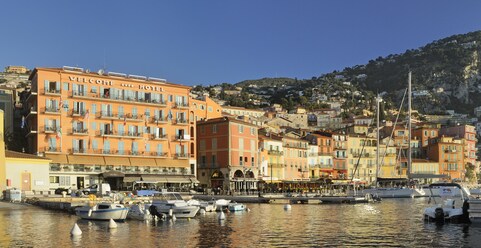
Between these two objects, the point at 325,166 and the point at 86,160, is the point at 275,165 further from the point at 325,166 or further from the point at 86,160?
the point at 86,160

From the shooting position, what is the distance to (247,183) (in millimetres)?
97375

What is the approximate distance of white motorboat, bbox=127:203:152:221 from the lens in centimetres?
4884

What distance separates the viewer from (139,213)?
49344 millimetres

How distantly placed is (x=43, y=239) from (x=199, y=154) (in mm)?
63707

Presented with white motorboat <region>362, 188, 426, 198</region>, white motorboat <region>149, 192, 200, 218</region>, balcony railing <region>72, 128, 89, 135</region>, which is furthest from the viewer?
white motorboat <region>362, 188, 426, 198</region>

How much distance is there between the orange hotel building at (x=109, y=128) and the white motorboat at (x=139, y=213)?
104 ft

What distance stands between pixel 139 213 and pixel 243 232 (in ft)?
41.9

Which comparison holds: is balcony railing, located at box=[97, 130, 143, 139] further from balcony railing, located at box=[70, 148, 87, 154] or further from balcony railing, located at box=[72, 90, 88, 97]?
balcony railing, located at box=[72, 90, 88, 97]

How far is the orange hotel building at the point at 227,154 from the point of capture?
9412cm

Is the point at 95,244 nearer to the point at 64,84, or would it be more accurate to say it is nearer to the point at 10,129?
the point at 64,84

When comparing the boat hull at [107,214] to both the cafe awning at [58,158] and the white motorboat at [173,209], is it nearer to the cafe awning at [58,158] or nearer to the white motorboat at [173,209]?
the white motorboat at [173,209]

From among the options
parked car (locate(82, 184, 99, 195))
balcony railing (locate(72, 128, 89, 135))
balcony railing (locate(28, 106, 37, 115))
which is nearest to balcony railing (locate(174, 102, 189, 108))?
balcony railing (locate(72, 128, 89, 135))

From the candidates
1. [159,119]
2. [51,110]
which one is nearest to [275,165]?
[159,119]

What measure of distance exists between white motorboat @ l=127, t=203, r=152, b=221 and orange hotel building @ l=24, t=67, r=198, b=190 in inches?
1250
